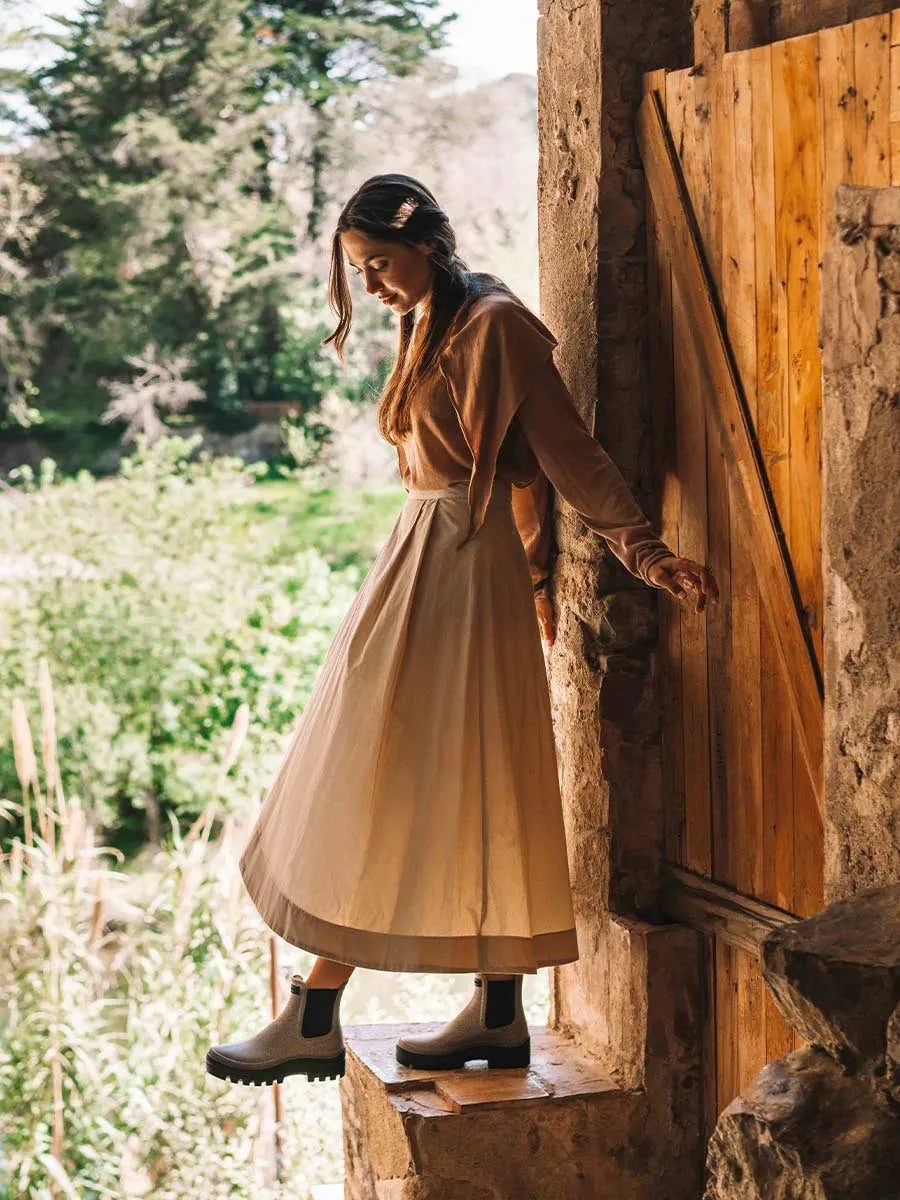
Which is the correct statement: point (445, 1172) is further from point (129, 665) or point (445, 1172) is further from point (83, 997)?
point (129, 665)

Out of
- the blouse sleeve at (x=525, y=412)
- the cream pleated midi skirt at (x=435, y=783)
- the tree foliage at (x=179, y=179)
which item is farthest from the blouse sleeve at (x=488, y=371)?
the tree foliage at (x=179, y=179)

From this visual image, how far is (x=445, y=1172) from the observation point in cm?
241

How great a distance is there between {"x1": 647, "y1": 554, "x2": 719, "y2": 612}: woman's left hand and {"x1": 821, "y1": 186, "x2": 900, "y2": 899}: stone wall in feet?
1.35

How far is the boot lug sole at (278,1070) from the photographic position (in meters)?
2.42

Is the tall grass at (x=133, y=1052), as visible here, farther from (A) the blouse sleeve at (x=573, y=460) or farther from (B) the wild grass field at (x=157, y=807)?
(A) the blouse sleeve at (x=573, y=460)

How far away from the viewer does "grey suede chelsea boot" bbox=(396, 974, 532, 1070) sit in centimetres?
254

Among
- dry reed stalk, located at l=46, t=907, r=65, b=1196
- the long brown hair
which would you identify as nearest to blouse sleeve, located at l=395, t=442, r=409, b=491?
the long brown hair

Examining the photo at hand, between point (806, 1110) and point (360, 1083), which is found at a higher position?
point (806, 1110)

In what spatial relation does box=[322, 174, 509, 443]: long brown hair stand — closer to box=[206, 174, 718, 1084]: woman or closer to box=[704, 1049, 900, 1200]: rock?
box=[206, 174, 718, 1084]: woman

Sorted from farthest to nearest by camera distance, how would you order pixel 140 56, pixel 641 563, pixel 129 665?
pixel 140 56
pixel 129 665
pixel 641 563

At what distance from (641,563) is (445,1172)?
107cm

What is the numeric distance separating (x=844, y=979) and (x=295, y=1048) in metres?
1.26

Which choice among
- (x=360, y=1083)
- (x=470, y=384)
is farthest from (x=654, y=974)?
(x=470, y=384)

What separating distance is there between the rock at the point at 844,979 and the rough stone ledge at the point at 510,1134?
0.99m
